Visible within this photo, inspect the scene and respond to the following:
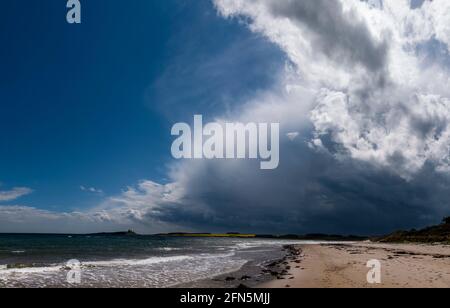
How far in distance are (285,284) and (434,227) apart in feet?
256

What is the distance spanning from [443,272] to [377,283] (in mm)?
6588
